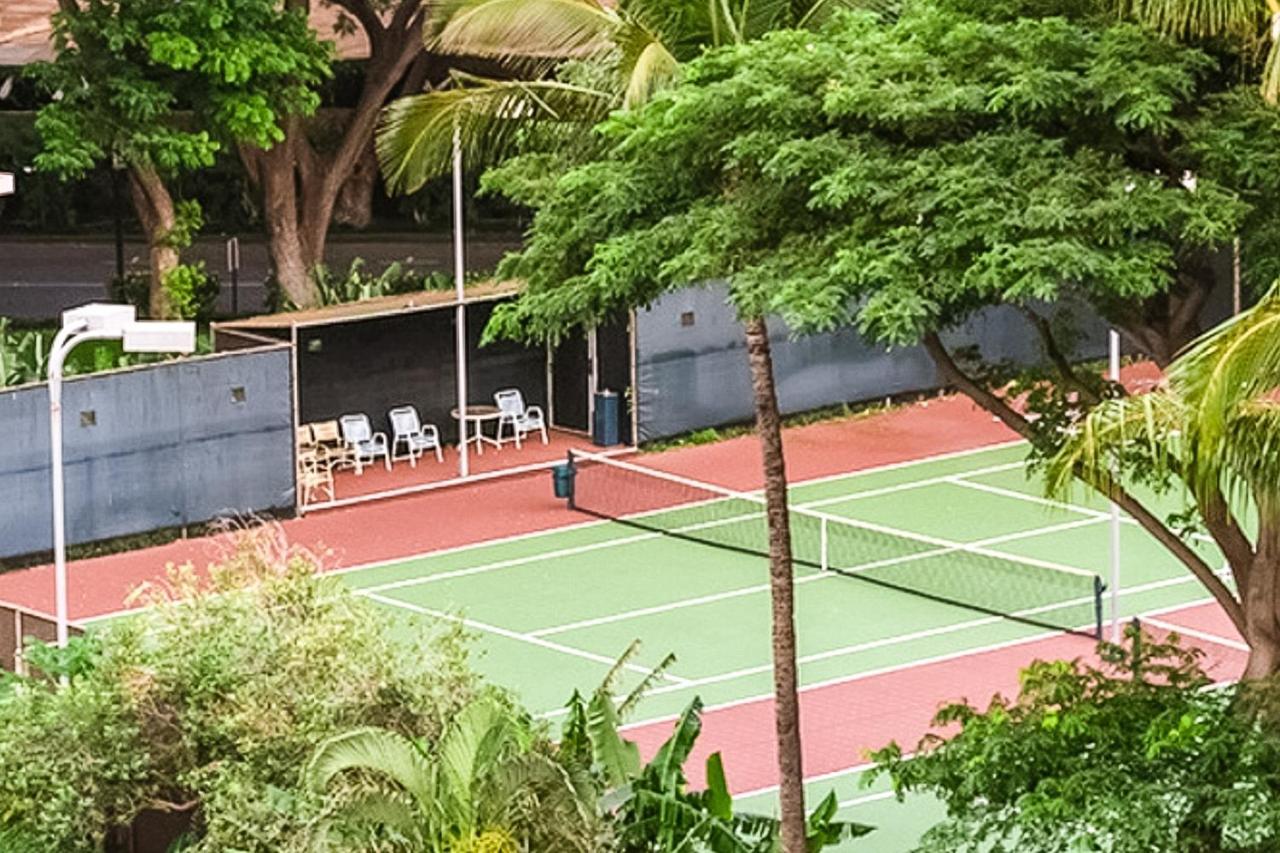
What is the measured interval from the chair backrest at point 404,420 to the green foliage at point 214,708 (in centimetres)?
1793

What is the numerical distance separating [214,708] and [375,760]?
2608mm

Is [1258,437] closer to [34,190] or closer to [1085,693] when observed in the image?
[1085,693]

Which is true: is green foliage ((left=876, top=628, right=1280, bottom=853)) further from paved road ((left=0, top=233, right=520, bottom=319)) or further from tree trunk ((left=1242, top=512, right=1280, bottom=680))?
paved road ((left=0, top=233, right=520, bottom=319))

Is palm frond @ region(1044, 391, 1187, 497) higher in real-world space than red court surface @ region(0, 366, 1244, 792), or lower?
higher

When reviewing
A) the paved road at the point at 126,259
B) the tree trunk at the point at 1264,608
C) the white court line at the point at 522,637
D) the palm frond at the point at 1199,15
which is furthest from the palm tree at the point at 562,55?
the paved road at the point at 126,259

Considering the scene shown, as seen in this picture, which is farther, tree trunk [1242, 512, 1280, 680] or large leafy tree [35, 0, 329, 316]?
large leafy tree [35, 0, 329, 316]

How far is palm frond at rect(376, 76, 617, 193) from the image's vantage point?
998 inches

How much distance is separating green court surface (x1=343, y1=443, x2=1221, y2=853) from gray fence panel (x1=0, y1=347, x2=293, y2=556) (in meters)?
2.68

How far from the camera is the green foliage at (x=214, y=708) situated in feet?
78.5

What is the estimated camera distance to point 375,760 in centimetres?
2211

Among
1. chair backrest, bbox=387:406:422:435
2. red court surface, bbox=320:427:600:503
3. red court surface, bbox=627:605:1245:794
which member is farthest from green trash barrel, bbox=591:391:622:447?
red court surface, bbox=627:605:1245:794

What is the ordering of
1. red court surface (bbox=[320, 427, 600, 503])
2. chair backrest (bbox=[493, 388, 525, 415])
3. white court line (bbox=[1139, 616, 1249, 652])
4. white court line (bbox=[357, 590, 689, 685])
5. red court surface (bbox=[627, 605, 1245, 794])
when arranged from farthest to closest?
chair backrest (bbox=[493, 388, 525, 415]) → red court surface (bbox=[320, 427, 600, 503]) → white court line (bbox=[357, 590, 689, 685]) → white court line (bbox=[1139, 616, 1249, 652]) → red court surface (bbox=[627, 605, 1245, 794])

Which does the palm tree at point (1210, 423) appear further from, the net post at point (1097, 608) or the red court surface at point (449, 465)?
the red court surface at point (449, 465)

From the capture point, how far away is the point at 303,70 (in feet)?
138
